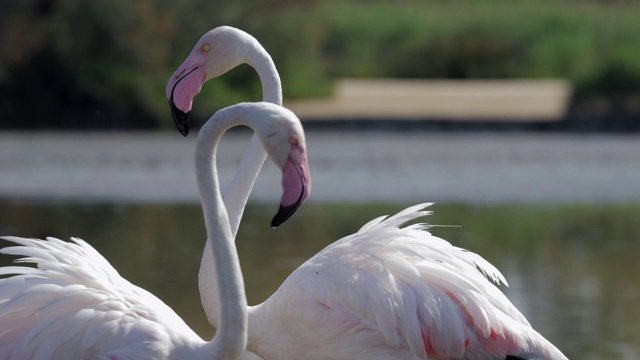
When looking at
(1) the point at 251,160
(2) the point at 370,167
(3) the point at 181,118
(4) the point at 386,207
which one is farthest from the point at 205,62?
(2) the point at 370,167

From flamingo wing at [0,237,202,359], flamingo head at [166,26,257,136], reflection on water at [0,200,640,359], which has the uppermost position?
flamingo head at [166,26,257,136]

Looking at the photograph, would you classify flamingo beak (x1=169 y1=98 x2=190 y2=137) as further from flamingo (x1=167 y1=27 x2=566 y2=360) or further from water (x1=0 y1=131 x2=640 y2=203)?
water (x1=0 y1=131 x2=640 y2=203)

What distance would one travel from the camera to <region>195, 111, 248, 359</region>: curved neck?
4926 millimetres

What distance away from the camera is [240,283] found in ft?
16.3

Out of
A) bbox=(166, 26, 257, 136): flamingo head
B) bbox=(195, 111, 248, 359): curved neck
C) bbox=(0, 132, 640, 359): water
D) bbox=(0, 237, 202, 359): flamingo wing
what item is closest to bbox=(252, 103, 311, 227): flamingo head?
bbox=(195, 111, 248, 359): curved neck

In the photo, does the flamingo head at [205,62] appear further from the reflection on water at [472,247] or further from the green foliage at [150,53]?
the green foliage at [150,53]

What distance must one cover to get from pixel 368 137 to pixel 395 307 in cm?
1504

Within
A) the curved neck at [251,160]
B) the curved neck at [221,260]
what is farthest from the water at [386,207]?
the curved neck at [221,260]

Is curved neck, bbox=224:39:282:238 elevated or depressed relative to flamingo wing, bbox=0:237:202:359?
elevated

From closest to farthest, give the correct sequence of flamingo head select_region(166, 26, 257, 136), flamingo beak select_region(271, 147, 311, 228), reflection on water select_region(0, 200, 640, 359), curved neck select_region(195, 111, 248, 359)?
flamingo beak select_region(271, 147, 311, 228) → curved neck select_region(195, 111, 248, 359) → flamingo head select_region(166, 26, 257, 136) → reflection on water select_region(0, 200, 640, 359)

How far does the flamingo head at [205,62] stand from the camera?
6.17 m

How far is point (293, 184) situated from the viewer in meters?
4.82

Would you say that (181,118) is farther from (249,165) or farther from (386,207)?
(386,207)

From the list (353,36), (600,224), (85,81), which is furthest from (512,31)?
(600,224)
